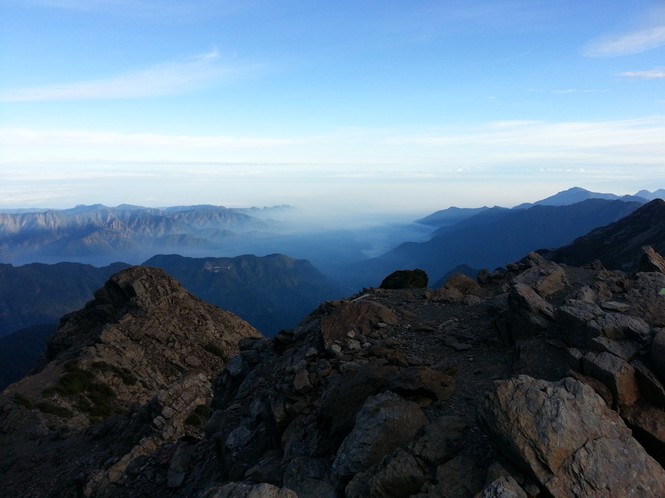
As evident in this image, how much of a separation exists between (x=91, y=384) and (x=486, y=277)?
164 feet

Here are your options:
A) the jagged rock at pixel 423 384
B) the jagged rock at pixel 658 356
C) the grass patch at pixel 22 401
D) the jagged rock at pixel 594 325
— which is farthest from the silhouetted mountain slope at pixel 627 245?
the grass patch at pixel 22 401

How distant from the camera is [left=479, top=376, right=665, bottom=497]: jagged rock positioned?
424 inches

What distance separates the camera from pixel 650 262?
29.9 metres

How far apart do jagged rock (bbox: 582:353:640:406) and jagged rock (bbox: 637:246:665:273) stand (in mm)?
19337

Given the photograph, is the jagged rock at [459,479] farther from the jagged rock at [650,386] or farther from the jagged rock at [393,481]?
the jagged rock at [650,386]

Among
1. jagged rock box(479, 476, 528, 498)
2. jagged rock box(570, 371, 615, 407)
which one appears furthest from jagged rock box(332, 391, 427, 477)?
jagged rock box(570, 371, 615, 407)

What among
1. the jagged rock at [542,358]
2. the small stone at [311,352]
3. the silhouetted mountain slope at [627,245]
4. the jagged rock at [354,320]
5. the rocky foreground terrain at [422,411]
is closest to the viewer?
the rocky foreground terrain at [422,411]

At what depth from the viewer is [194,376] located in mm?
42719

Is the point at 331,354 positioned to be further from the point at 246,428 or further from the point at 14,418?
the point at 14,418

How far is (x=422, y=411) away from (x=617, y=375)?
20.4ft

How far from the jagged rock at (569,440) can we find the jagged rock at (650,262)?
21756 millimetres

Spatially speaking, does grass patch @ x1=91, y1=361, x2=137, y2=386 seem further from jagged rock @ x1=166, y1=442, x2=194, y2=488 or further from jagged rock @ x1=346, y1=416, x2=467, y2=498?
jagged rock @ x1=346, y1=416, x2=467, y2=498

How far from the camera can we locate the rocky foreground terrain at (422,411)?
38.2 feet

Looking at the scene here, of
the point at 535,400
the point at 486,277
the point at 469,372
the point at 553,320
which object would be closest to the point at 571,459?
the point at 535,400
